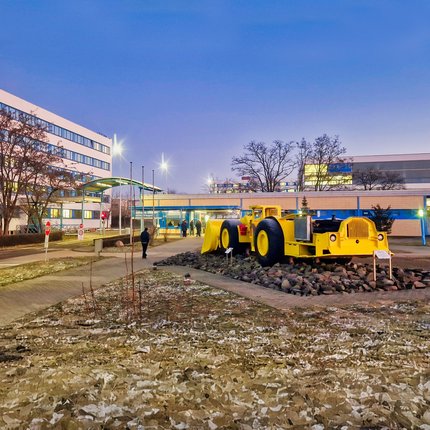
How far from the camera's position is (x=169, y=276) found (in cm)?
1120

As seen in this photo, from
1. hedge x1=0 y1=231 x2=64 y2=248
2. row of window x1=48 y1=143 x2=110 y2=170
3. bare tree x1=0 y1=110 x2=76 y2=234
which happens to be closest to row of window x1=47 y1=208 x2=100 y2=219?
row of window x1=48 y1=143 x2=110 y2=170

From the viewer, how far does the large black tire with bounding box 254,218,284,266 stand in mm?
11117

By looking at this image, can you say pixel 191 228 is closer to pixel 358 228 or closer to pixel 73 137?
pixel 358 228

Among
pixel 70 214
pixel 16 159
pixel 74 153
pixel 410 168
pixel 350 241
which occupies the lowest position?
pixel 350 241

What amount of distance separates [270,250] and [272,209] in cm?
249

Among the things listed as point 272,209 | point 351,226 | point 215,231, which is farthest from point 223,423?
point 215,231

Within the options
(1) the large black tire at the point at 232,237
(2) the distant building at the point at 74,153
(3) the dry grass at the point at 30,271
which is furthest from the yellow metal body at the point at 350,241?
(2) the distant building at the point at 74,153

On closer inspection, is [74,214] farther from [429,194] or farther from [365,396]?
[365,396]

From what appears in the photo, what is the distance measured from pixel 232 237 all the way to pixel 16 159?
73.5ft

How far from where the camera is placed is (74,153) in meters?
64.8

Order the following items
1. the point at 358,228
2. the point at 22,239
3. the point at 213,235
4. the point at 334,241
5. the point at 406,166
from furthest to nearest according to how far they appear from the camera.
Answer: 1. the point at 406,166
2. the point at 22,239
3. the point at 213,235
4. the point at 358,228
5. the point at 334,241

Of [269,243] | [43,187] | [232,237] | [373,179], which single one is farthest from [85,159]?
[269,243]

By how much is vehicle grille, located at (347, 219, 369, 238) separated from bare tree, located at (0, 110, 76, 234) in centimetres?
2633

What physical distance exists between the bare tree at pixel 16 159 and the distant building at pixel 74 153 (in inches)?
386
